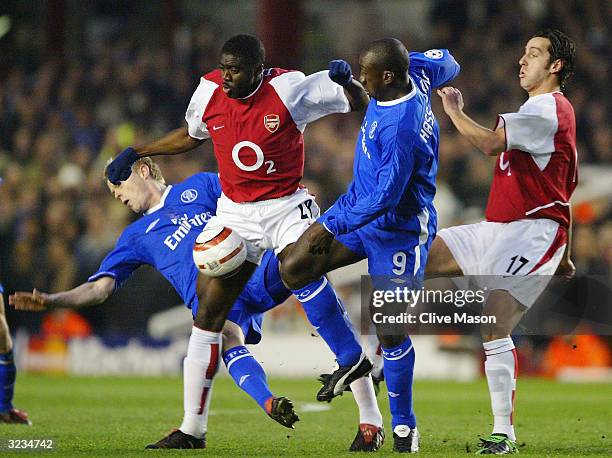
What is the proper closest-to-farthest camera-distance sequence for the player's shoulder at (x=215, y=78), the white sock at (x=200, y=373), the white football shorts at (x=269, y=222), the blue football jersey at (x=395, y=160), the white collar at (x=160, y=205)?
the blue football jersey at (x=395, y=160)
the white sock at (x=200, y=373)
the white football shorts at (x=269, y=222)
the player's shoulder at (x=215, y=78)
the white collar at (x=160, y=205)

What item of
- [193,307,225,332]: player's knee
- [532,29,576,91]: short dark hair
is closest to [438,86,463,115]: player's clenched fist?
[532,29,576,91]: short dark hair

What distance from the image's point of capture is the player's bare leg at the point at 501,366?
219 inches

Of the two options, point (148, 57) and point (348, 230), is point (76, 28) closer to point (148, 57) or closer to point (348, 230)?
point (148, 57)

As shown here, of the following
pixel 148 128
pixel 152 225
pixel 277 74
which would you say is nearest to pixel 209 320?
pixel 152 225

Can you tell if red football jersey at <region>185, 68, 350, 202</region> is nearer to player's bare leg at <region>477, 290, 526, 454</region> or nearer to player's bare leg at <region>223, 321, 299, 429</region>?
player's bare leg at <region>223, 321, 299, 429</region>

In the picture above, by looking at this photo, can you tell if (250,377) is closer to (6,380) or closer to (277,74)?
(277,74)

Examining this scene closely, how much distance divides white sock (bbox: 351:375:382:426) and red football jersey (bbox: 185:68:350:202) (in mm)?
1042

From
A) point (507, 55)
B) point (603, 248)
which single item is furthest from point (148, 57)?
point (603, 248)

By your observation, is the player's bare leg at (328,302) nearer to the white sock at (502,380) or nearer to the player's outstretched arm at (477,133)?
the white sock at (502,380)

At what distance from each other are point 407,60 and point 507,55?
29.2 ft

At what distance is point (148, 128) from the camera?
14.9 m

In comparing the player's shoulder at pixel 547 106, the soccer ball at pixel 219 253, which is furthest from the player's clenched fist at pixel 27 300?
the player's shoulder at pixel 547 106

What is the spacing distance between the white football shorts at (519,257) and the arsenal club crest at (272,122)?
1184mm

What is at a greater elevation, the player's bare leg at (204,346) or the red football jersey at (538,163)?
the red football jersey at (538,163)
